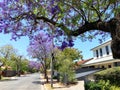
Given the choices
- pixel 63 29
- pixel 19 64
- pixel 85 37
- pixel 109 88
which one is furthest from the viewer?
pixel 19 64

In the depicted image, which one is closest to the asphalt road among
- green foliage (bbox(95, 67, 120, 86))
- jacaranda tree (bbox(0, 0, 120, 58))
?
green foliage (bbox(95, 67, 120, 86))

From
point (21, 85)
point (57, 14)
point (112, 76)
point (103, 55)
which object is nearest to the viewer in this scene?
point (57, 14)

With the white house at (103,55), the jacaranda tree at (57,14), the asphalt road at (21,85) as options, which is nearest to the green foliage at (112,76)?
the asphalt road at (21,85)

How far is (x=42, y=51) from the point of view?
38.9 meters

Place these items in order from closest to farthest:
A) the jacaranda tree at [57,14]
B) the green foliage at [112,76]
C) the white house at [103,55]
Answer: the jacaranda tree at [57,14] < the green foliage at [112,76] < the white house at [103,55]

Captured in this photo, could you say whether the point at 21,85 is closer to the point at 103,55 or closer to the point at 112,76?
the point at 103,55

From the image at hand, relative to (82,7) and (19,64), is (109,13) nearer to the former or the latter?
(82,7)

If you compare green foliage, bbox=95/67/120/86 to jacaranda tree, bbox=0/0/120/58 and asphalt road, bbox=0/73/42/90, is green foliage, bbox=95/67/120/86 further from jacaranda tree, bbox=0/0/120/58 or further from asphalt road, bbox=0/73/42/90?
jacaranda tree, bbox=0/0/120/58

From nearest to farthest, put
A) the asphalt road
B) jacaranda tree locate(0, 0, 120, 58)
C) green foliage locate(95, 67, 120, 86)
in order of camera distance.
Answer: jacaranda tree locate(0, 0, 120, 58), green foliage locate(95, 67, 120, 86), the asphalt road

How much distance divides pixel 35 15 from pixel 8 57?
199 feet

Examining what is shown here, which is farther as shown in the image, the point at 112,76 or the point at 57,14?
the point at 112,76

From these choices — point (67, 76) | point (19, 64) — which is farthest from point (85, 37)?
A: point (19, 64)

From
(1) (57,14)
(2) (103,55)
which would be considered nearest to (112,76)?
(1) (57,14)

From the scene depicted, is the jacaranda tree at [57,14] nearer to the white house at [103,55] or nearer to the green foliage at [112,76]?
the green foliage at [112,76]
